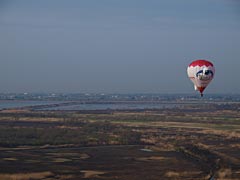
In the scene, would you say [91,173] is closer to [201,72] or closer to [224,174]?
[224,174]

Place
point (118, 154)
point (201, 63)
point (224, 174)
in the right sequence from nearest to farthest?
point (224, 174)
point (201, 63)
point (118, 154)

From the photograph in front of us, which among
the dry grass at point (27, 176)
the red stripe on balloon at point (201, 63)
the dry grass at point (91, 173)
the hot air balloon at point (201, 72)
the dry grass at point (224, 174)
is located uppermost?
the red stripe on balloon at point (201, 63)

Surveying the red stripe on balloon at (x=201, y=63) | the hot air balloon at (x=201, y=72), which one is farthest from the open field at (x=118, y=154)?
the red stripe on balloon at (x=201, y=63)

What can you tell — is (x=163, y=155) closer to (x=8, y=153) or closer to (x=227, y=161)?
(x=227, y=161)

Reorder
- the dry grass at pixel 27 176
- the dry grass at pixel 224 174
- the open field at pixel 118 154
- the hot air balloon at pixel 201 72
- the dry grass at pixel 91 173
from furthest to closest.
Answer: the hot air balloon at pixel 201 72, the open field at pixel 118 154, the dry grass at pixel 91 173, the dry grass at pixel 224 174, the dry grass at pixel 27 176

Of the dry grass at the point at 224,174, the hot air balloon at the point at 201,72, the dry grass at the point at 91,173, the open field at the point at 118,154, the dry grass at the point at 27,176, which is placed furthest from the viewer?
the hot air balloon at the point at 201,72

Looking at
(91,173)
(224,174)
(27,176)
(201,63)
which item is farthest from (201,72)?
(27,176)

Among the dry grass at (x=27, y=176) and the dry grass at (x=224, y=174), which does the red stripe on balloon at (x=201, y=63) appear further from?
the dry grass at (x=27, y=176)

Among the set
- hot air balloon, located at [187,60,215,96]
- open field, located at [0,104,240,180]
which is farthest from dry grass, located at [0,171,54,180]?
hot air balloon, located at [187,60,215,96]
